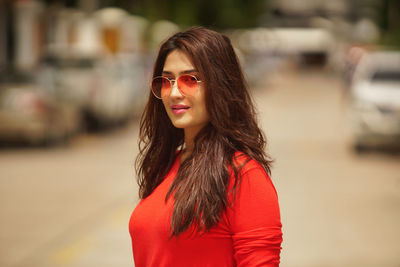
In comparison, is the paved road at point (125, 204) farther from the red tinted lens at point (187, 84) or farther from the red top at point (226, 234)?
the red tinted lens at point (187, 84)

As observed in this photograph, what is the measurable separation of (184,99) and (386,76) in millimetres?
12613

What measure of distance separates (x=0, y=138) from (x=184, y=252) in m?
12.4

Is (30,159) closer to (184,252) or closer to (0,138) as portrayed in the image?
(0,138)

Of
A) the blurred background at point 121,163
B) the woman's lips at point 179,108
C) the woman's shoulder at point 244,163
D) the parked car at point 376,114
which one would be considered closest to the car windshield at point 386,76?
the blurred background at point 121,163

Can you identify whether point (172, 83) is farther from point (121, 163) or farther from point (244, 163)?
point (121, 163)

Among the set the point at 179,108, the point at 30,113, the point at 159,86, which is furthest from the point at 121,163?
the point at 179,108

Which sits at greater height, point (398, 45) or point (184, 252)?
point (184, 252)

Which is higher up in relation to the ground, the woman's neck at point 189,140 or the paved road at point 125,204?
the woman's neck at point 189,140

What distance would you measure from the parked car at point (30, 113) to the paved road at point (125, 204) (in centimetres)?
42

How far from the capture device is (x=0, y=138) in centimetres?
1375

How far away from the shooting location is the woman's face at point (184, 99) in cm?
220

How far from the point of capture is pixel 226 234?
80.9 inches

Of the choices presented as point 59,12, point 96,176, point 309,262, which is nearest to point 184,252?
point 309,262

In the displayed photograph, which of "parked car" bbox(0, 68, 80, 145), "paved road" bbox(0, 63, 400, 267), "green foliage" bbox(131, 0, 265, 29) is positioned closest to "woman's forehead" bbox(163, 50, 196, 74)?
"paved road" bbox(0, 63, 400, 267)
